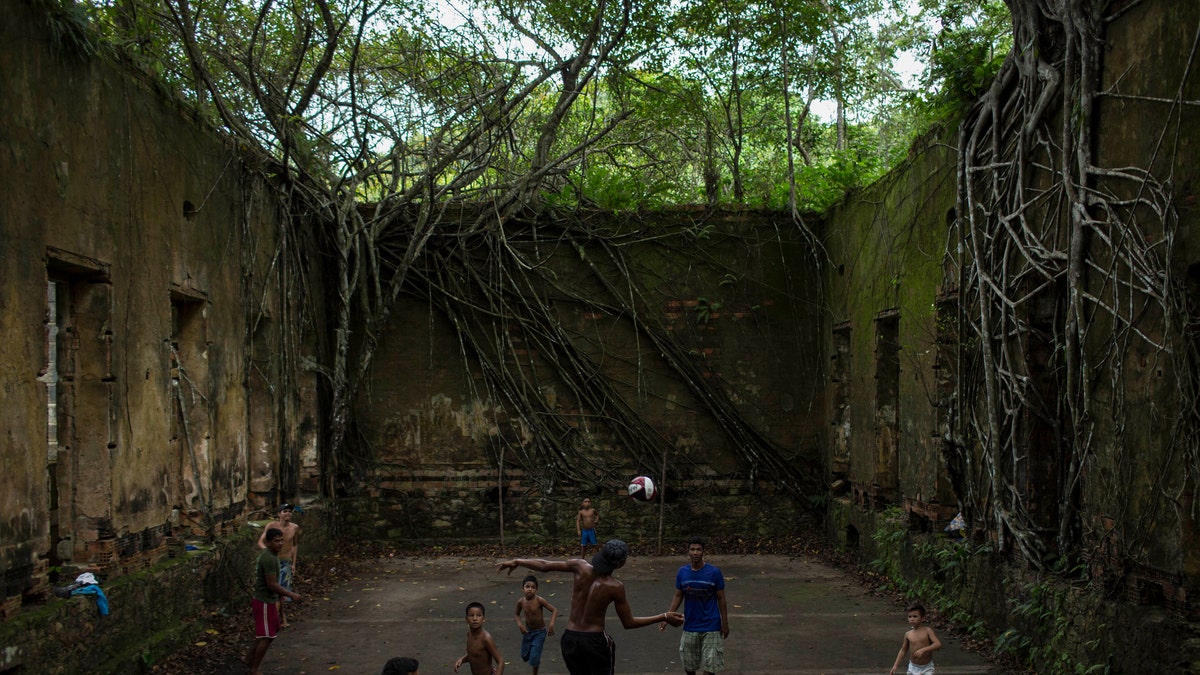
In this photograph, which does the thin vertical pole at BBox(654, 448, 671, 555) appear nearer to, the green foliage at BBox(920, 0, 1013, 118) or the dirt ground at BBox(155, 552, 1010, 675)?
the dirt ground at BBox(155, 552, 1010, 675)

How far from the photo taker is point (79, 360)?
5.94 meters

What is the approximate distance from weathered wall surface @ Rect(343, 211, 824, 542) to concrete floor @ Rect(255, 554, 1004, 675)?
4.11 feet

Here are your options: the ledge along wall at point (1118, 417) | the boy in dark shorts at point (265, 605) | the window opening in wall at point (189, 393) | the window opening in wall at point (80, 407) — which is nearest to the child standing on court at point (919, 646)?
the ledge along wall at point (1118, 417)

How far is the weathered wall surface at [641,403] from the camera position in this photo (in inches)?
443

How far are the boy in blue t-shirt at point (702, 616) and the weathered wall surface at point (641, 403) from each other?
5.62 metres

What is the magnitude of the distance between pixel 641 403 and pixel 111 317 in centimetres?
658

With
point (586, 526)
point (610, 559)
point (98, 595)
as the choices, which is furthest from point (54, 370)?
point (586, 526)

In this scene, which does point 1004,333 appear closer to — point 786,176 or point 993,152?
point 993,152

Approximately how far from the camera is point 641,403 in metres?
11.5

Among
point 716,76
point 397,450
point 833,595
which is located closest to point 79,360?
point 397,450

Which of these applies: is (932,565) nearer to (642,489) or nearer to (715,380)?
(642,489)

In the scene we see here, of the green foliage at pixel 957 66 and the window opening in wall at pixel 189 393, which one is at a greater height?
the green foliage at pixel 957 66

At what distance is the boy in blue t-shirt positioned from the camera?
18.3 ft

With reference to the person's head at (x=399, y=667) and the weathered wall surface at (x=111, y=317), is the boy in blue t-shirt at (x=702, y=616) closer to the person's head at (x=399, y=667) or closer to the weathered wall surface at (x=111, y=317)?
the person's head at (x=399, y=667)
